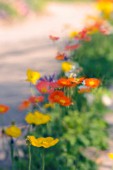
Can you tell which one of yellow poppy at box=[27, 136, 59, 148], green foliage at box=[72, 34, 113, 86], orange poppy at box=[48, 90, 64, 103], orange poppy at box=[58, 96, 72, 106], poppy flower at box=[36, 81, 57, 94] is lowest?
yellow poppy at box=[27, 136, 59, 148]

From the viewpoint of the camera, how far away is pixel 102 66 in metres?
6.57

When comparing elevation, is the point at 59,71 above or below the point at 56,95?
above

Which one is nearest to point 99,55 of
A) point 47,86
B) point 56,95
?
point 47,86

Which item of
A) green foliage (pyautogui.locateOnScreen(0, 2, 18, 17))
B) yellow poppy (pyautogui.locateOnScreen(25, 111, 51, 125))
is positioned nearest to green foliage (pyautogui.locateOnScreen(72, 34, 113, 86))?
yellow poppy (pyautogui.locateOnScreen(25, 111, 51, 125))

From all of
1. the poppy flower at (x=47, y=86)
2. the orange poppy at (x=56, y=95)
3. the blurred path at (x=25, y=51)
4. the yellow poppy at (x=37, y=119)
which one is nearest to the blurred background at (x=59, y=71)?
the blurred path at (x=25, y=51)

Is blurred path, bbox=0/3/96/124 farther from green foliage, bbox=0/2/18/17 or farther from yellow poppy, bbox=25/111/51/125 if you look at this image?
yellow poppy, bbox=25/111/51/125

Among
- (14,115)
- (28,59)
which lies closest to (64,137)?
(14,115)

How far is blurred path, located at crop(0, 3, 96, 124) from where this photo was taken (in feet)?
19.6

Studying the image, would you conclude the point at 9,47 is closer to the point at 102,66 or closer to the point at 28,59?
the point at 28,59

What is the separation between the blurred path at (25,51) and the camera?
5.98 m

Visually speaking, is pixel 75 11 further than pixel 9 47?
Yes

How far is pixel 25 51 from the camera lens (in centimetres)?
868

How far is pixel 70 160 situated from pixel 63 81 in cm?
114

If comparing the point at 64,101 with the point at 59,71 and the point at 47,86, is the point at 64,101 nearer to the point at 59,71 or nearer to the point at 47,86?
the point at 47,86
